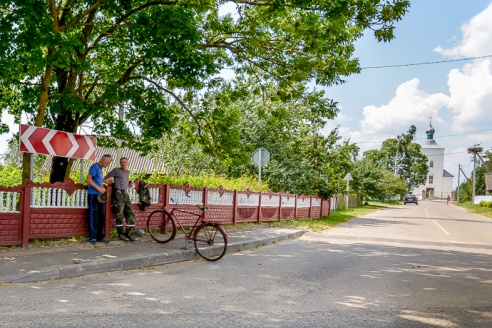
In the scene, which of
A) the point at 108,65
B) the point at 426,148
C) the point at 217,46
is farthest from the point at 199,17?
the point at 426,148

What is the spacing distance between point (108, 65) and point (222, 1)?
3.97m

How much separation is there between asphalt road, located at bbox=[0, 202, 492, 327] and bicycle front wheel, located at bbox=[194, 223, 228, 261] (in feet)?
0.99

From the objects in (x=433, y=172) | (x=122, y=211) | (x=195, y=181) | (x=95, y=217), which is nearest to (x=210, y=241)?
(x=122, y=211)

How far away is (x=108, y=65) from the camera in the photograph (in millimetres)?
14016

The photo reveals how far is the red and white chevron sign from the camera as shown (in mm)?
9094

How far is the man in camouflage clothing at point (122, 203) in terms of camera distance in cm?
1015

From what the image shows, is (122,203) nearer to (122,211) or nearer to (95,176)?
(122,211)

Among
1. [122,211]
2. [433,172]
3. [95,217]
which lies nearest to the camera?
[95,217]

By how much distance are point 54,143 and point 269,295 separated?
587 centimetres

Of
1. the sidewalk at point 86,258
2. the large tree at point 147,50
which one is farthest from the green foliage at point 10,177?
the sidewalk at point 86,258

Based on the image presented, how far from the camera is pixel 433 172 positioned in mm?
131375

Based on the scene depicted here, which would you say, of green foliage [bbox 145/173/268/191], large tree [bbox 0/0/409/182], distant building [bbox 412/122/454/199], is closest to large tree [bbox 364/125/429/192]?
distant building [bbox 412/122/454/199]

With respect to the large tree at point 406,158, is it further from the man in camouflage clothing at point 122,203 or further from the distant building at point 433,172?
the man in camouflage clothing at point 122,203

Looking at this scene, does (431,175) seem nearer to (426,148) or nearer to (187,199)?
(426,148)
